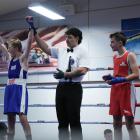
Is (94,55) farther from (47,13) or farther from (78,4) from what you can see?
(47,13)

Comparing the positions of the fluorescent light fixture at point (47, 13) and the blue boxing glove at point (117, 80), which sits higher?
the fluorescent light fixture at point (47, 13)

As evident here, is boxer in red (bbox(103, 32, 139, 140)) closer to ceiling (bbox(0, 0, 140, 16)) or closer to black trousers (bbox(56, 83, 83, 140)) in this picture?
black trousers (bbox(56, 83, 83, 140))

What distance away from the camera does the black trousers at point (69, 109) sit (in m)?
3.07

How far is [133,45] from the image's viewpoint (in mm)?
6316

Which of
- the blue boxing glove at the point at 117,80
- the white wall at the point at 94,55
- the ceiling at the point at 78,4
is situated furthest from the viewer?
the ceiling at the point at 78,4

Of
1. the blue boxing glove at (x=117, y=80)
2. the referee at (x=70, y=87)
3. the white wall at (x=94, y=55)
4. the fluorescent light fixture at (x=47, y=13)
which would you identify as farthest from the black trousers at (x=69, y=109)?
the fluorescent light fixture at (x=47, y=13)

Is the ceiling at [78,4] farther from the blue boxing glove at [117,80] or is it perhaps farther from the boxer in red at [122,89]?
the blue boxing glove at [117,80]

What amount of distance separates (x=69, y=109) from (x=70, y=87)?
0.20 m

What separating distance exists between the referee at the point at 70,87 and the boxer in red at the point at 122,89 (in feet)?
0.92

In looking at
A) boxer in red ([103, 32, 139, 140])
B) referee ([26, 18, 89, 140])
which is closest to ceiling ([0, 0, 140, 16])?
boxer in red ([103, 32, 139, 140])

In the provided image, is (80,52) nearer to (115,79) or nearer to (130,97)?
(115,79)

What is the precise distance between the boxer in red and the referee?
0.28 m

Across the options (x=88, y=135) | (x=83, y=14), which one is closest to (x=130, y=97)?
(x=88, y=135)

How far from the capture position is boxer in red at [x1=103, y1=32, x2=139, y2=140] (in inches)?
121
